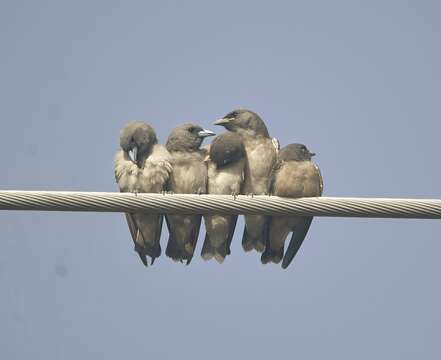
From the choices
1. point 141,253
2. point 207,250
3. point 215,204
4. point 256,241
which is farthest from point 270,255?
point 215,204

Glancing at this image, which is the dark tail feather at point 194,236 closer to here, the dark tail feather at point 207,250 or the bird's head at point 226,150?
the dark tail feather at point 207,250

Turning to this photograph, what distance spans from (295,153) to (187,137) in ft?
4.72

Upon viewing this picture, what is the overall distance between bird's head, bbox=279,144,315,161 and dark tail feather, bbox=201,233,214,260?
140 cm

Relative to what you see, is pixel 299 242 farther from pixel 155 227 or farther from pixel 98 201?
pixel 98 201

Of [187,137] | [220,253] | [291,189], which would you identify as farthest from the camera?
[187,137]

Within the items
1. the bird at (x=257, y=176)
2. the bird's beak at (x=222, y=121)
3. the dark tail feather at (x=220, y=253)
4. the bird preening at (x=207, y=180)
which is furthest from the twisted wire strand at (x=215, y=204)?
the bird's beak at (x=222, y=121)

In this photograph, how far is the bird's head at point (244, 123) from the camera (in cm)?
1260

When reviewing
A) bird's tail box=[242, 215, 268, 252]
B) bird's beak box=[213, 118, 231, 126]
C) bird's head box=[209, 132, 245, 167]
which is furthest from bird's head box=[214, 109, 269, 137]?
bird's tail box=[242, 215, 268, 252]

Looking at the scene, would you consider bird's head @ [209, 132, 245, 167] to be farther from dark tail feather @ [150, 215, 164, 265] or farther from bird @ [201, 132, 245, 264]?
dark tail feather @ [150, 215, 164, 265]

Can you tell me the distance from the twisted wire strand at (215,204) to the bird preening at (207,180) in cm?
252

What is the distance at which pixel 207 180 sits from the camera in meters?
11.8

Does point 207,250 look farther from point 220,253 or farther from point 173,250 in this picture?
point 173,250

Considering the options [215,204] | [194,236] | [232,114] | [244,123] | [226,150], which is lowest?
[194,236]

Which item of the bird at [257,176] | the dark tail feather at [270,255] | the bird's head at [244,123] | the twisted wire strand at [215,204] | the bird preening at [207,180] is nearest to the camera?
the twisted wire strand at [215,204]
